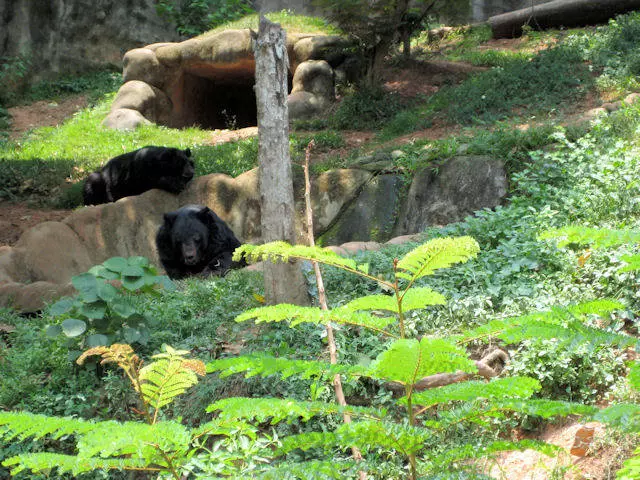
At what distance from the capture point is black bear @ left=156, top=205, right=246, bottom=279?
8969 millimetres

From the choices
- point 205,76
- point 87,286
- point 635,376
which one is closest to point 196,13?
point 205,76

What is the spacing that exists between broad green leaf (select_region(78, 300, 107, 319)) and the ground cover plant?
52 centimetres

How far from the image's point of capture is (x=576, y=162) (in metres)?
7.84

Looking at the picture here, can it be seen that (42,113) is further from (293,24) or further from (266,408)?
(266,408)

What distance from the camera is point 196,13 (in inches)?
847

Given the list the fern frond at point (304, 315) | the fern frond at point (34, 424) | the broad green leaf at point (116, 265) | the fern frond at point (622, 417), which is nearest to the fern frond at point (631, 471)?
the fern frond at point (622, 417)

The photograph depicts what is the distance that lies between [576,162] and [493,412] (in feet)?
22.0

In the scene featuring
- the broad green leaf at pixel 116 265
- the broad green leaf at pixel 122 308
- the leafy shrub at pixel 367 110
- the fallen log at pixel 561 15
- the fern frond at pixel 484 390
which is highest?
the fallen log at pixel 561 15

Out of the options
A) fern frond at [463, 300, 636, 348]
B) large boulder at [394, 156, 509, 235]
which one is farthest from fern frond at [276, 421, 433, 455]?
large boulder at [394, 156, 509, 235]

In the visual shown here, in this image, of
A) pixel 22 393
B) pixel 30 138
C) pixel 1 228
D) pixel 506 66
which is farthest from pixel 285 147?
pixel 30 138

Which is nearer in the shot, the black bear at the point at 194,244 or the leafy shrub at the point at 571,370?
the leafy shrub at the point at 571,370

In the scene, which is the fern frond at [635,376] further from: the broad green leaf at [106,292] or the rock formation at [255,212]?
the rock formation at [255,212]

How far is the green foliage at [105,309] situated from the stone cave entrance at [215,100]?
1271 cm

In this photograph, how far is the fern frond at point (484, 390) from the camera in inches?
63.8
